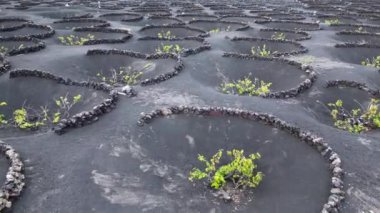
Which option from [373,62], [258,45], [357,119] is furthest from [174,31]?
[357,119]

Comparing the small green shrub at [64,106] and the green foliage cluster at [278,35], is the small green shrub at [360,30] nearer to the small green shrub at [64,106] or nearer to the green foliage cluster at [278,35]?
the green foliage cluster at [278,35]

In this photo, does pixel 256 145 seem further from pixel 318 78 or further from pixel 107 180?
pixel 318 78

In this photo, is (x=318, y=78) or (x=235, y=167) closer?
(x=235, y=167)

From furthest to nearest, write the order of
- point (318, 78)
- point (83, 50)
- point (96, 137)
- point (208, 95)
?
point (83, 50), point (318, 78), point (208, 95), point (96, 137)

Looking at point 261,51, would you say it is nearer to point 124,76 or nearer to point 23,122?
point 124,76

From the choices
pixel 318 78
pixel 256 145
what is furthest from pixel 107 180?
pixel 318 78

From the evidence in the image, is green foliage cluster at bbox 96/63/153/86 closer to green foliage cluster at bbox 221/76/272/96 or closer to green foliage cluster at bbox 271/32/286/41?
green foliage cluster at bbox 221/76/272/96

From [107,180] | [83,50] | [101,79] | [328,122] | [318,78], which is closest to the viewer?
[107,180]
